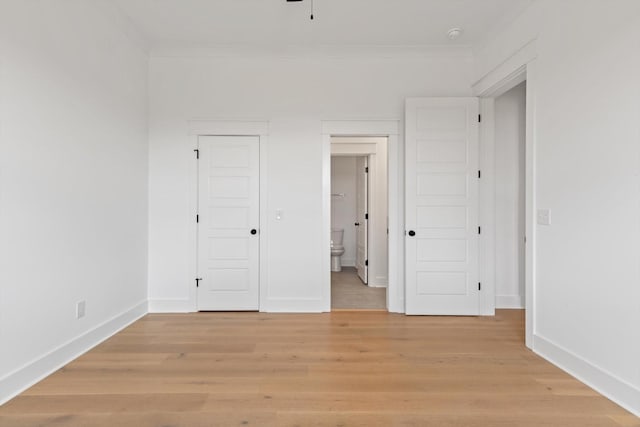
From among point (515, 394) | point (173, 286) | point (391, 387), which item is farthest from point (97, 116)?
point (515, 394)

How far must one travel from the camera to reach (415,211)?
3.57m

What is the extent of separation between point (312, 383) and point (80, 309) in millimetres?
1908

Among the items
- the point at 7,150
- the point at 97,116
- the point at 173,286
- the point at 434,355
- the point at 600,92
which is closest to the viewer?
the point at 7,150

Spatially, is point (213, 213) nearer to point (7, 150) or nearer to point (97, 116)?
point (97, 116)

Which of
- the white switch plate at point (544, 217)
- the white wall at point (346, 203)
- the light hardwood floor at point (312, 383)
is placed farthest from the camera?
the white wall at point (346, 203)

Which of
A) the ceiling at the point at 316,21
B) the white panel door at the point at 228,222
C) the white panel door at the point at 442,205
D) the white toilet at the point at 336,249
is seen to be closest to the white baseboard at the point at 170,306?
the white panel door at the point at 228,222

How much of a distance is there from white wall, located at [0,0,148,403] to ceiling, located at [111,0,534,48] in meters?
0.44

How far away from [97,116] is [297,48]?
208 cm

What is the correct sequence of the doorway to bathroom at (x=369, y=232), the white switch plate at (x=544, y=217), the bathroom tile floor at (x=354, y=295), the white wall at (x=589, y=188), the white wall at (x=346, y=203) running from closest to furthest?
the white wall at (x=589, y=188) < the white switch plate at (x=544, y=217) < the bathroom tile floor at (x=354, y=295) < the doorway to bathroom at (x=369, y=232) < the white wall at (x=346, y=203)

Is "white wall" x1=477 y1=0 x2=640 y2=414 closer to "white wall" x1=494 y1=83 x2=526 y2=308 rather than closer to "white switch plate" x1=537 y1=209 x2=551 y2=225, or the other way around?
"white switch plate" x1=537 y1=209 x2=551 y2=225

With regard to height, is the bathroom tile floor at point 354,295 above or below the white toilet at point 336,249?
below

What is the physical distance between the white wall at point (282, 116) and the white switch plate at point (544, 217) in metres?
1.77

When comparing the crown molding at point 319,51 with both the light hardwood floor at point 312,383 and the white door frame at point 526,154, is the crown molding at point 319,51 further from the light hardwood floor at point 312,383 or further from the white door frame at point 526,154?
the light hardwood floor at point 312,383

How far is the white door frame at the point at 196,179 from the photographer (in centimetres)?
366
